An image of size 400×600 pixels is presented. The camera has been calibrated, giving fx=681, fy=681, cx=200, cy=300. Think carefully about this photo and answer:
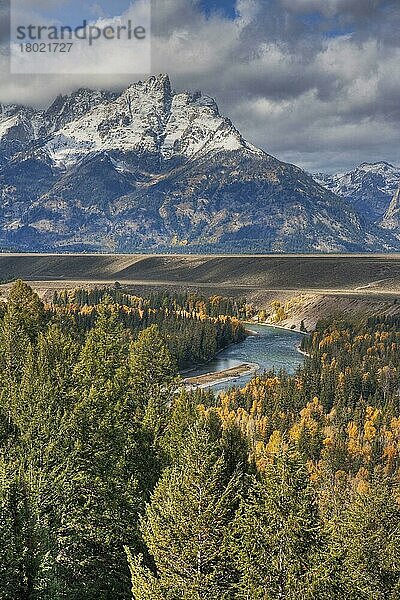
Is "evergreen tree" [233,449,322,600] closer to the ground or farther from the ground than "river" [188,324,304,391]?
farther from the ground

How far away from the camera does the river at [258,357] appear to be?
14800 centimetres

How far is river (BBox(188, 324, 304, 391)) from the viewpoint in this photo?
5827 inches

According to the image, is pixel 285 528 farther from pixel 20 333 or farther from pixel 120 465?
pixel 20 333

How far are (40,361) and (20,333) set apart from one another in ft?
37.1

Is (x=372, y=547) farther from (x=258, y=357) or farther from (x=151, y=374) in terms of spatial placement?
(x=258, y=357)

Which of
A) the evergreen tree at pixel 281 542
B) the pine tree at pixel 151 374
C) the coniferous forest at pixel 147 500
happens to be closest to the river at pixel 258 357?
the pine tree at pixel 151 374

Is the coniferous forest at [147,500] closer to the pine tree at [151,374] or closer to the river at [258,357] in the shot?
the pine tree at [151,374]

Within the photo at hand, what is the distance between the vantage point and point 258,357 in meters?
165

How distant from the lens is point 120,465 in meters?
34.6

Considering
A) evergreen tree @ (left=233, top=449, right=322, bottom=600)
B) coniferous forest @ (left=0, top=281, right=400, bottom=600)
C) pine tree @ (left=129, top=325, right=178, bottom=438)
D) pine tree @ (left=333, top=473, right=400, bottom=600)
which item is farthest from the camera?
pine tree @ (left=129, top=325, right=178, bottom=438)

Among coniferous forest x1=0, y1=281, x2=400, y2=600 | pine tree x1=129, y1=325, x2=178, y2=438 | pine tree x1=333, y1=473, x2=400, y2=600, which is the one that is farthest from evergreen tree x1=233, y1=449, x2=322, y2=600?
pine tree x1=129, y1=325, x2=178, y2=438

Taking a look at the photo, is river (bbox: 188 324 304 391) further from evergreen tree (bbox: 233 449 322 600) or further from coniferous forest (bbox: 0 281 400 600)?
evergreen tree (bbox: 233 449 322 600)

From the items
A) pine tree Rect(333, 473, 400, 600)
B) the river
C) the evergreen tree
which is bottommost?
the river

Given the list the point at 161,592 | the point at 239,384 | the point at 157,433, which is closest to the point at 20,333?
the point at 157,433
